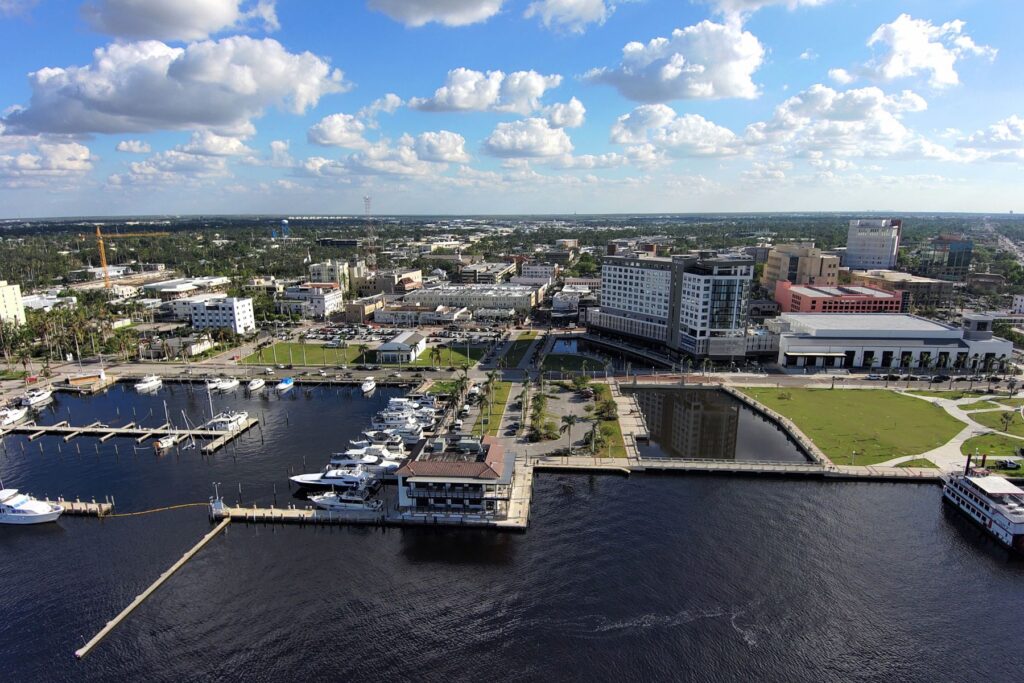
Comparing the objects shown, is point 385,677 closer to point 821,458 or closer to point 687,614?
point 687,614


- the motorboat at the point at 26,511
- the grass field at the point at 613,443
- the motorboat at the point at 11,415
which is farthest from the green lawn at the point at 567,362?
the motorboat at the point at 11,415

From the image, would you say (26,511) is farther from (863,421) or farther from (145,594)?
(863,421)

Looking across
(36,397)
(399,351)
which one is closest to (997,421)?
(399,351)

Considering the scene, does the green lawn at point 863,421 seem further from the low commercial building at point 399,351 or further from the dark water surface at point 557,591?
the low commercial building at point 399,351

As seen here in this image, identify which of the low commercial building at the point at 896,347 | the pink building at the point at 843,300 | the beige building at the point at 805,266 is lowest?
the low commercial building at the point at 896,347

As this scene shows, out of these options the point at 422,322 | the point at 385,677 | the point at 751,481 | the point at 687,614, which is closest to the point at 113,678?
the point at 385,677

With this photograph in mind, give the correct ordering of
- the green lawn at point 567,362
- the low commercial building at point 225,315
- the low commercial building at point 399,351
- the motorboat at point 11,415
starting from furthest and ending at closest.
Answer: the low commercial building at point 225,315 → the low commercial building at point 399,351 → the green lawn at point 567,362 → the motorboat at point 11,415

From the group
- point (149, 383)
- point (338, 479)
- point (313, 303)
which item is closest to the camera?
point (338, 479)
